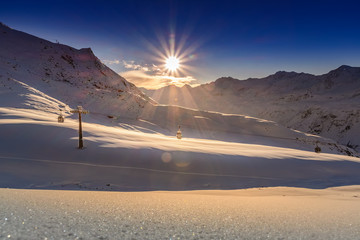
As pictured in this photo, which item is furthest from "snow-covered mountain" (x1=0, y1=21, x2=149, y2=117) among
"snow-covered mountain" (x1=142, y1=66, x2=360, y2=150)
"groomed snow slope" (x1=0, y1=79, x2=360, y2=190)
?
"snow-covered mountain" (x1=142, y1=66, x2=360, y2=150)

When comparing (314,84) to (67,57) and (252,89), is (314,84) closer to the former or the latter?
(252,89)

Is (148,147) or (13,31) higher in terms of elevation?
(13,31)

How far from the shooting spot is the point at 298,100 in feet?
253

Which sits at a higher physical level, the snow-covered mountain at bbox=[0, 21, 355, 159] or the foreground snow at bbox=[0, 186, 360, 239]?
the snow-covered mountain at bbox=[0, 21, 355, 159]

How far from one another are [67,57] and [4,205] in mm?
44903

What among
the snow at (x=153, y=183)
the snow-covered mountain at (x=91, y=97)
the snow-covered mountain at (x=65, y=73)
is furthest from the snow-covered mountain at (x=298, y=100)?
the snow-covered mountain at (x=65, y=73)

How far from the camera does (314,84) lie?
99.6 m

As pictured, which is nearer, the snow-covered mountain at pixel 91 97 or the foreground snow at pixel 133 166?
the foreground snow at pixel 133 166

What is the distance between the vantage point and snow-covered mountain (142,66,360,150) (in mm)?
47031

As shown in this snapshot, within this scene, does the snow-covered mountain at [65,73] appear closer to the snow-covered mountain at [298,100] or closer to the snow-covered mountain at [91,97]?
the snow-covered mountain at [91,97]

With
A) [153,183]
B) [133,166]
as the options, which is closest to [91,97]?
[133,166]

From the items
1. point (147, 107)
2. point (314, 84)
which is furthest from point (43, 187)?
point (314, 84)

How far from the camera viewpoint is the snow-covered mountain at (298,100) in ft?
154

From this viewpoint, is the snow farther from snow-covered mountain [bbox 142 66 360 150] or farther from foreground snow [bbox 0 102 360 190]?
snow-covered mountain [bbox 142 66 360 150]
